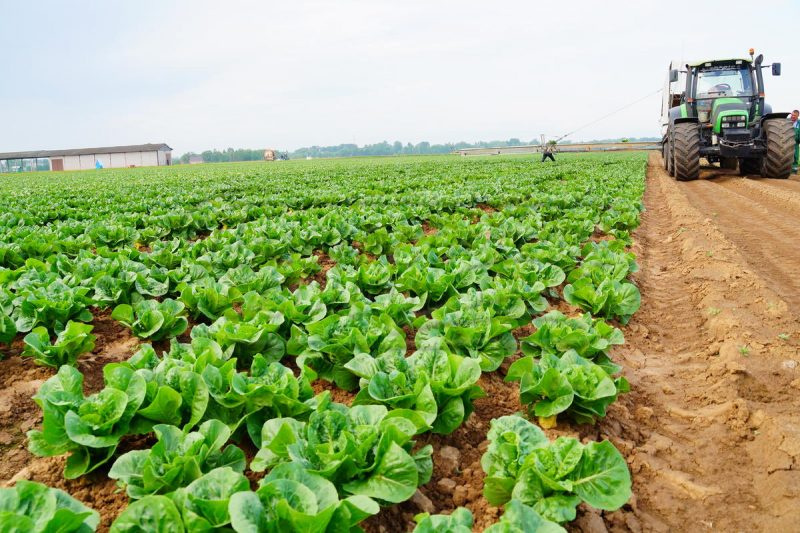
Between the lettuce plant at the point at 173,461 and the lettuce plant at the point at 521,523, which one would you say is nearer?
the lettuce plant at the point at 521,523

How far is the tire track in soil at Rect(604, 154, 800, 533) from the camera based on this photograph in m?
2.56

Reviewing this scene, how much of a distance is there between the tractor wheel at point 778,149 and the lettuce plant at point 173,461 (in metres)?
18.9

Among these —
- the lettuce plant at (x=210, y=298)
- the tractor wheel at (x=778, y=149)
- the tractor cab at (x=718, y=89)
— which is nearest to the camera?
the lettuce plant at (x=210, y=298)

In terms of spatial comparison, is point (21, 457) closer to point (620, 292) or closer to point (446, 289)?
point (446, 289)

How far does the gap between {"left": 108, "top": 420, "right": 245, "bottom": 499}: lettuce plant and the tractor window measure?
65.0 ft

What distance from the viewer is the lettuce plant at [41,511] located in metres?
1.69

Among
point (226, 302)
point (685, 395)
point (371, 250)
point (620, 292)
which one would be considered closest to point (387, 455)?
point (685, 395)

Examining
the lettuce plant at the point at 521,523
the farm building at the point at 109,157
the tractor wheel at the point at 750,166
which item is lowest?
the lettuce plant at the point at 521,523

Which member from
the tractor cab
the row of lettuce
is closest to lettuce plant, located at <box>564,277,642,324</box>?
the row of lettuce

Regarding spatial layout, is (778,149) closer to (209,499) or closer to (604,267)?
(604,267)

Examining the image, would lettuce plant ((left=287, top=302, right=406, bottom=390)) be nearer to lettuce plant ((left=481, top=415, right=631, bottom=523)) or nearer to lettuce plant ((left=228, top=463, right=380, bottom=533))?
lettuce plant ((left=481, top=415, right=631, bottom=523))

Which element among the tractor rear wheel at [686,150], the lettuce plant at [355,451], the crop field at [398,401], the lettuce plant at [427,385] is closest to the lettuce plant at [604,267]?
the crop field at [398,401]

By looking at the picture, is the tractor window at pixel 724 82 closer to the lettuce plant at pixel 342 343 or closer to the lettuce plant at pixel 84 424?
the lettuce plant at pixel 342 343

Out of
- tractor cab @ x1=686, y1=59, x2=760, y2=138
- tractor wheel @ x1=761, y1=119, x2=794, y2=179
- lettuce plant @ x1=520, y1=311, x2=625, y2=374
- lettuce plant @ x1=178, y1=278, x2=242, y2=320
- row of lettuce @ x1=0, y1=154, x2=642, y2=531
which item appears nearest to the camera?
row of lettuce @ x1=0, y1=154, x2=642, y2=531
